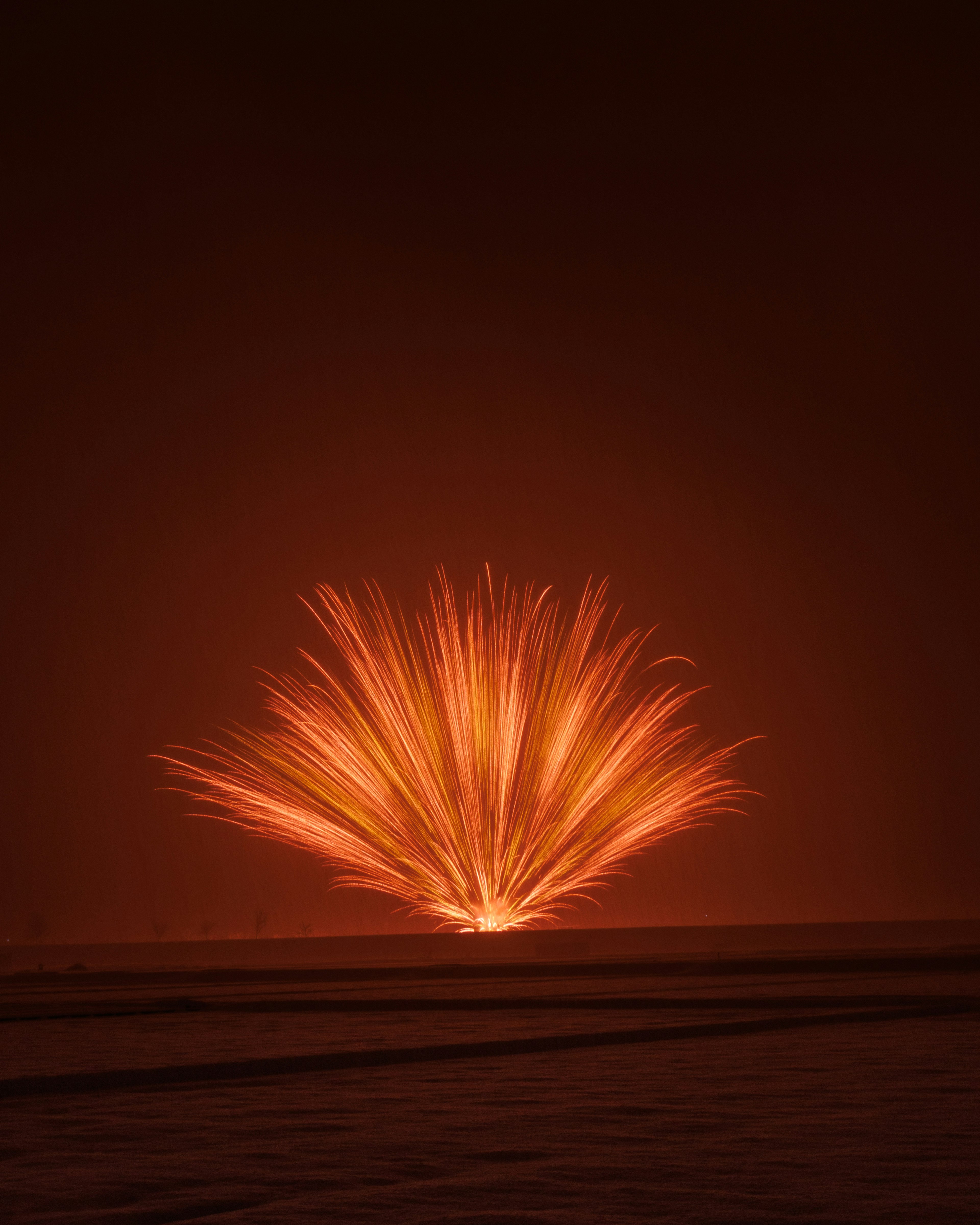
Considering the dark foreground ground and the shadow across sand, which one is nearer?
the dark foreground ground

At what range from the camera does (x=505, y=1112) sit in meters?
11.0

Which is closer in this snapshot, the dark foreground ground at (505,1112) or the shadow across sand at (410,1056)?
the dark foreground ground at (505,1112)

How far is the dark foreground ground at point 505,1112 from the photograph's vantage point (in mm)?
7480

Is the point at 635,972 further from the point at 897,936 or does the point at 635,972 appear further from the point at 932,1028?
the point at 897,936

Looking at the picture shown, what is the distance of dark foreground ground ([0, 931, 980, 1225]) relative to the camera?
24.5ft

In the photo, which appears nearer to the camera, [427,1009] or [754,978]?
[427,1009]

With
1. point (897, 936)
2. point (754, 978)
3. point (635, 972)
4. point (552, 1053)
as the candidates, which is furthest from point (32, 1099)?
point (897, 936)

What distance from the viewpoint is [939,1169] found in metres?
8.08

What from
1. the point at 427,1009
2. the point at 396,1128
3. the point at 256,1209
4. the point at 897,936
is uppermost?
the point at 897,936

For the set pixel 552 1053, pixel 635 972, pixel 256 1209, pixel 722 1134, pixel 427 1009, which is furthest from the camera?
pixel 635 972

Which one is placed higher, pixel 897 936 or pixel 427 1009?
pixel 897 936

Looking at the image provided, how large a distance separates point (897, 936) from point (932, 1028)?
49705mm

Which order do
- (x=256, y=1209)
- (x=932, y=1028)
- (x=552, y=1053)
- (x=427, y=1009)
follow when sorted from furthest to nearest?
(x=427, y=1009) → (x=932, y=1028) → (x=552, y=1053) → (x=256, y=1209)

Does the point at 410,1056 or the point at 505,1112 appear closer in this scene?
the point at 505,1112
